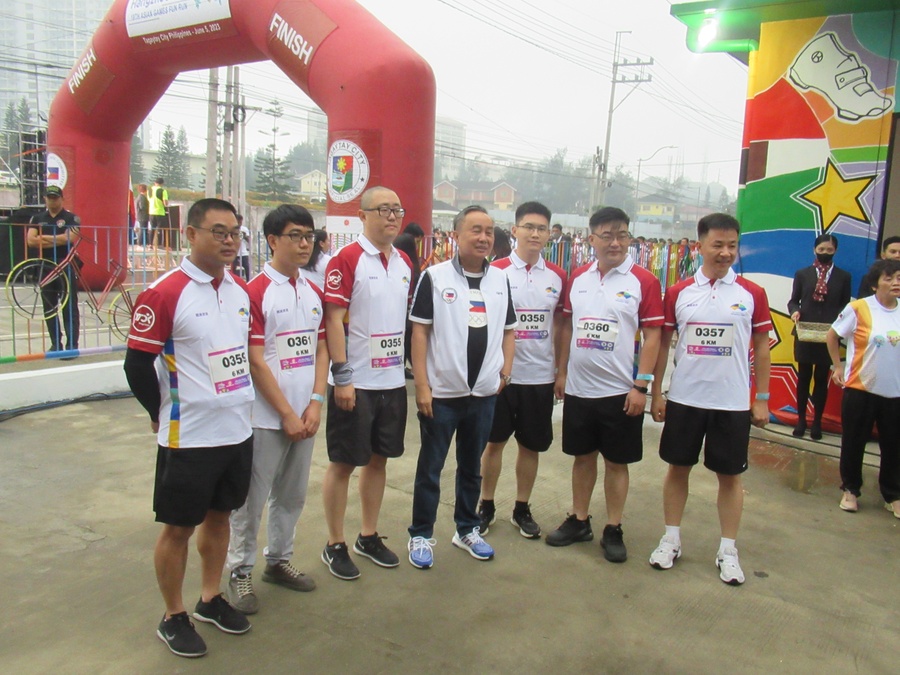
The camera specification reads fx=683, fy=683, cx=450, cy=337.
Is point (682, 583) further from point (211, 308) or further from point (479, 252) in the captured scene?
point (211, 308)

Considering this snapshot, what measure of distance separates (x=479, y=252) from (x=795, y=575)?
2.36 metres

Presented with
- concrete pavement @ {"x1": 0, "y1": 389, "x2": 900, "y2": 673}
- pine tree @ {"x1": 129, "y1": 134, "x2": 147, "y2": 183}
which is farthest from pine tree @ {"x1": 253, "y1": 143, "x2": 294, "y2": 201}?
concrete pavement @ {"x1": 0, "y1": 389, "x2": 900, "y2": 673}

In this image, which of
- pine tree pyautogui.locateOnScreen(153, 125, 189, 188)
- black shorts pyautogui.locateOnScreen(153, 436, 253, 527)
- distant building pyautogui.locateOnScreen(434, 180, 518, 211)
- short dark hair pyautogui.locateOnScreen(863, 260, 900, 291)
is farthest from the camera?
distant building pyautogui.locateOnScreen(434, 180, 518, 211)

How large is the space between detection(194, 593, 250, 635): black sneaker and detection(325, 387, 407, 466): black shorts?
810mm

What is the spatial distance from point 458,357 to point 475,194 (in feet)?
328

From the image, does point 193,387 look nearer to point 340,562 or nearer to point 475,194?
point 340,562

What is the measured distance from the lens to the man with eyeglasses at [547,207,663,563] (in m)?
3.69

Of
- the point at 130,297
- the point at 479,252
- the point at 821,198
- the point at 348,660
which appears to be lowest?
the point at 348,660

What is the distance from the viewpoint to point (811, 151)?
19.6 feet

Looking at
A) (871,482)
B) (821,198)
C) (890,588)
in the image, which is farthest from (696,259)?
(890,588)

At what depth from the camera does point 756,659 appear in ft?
9.21

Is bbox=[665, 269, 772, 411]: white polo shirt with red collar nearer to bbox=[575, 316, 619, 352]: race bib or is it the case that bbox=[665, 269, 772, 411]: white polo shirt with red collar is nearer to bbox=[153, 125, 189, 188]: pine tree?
bbox=[575, 316, 619, 352]: race bib

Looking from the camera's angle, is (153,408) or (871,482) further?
(871,482)

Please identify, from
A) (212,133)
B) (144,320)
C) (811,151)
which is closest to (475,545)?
(144,320)
